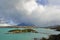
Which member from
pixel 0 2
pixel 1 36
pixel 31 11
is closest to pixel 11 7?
pixel 0 2

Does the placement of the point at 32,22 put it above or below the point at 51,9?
below

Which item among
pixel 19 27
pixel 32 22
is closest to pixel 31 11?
pixel 32 22

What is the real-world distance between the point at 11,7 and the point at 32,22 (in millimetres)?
757

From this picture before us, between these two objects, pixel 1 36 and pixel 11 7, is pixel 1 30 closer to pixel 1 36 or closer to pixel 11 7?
pixel 1 36

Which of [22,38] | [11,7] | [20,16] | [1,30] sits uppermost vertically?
[11,7]

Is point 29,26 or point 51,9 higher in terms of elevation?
point 51,9

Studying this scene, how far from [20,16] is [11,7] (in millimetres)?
374

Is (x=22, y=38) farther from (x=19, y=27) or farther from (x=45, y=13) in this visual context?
(x=45, y=13)

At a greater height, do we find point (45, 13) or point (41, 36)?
point (45, 13)

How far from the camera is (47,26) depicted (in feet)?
13.4

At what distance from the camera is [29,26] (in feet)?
13.3

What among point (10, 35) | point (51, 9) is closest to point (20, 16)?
point (10, 35)

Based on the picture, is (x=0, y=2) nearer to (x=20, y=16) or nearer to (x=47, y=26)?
(x=20, y=16)

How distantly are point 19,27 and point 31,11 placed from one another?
1.93 feet
